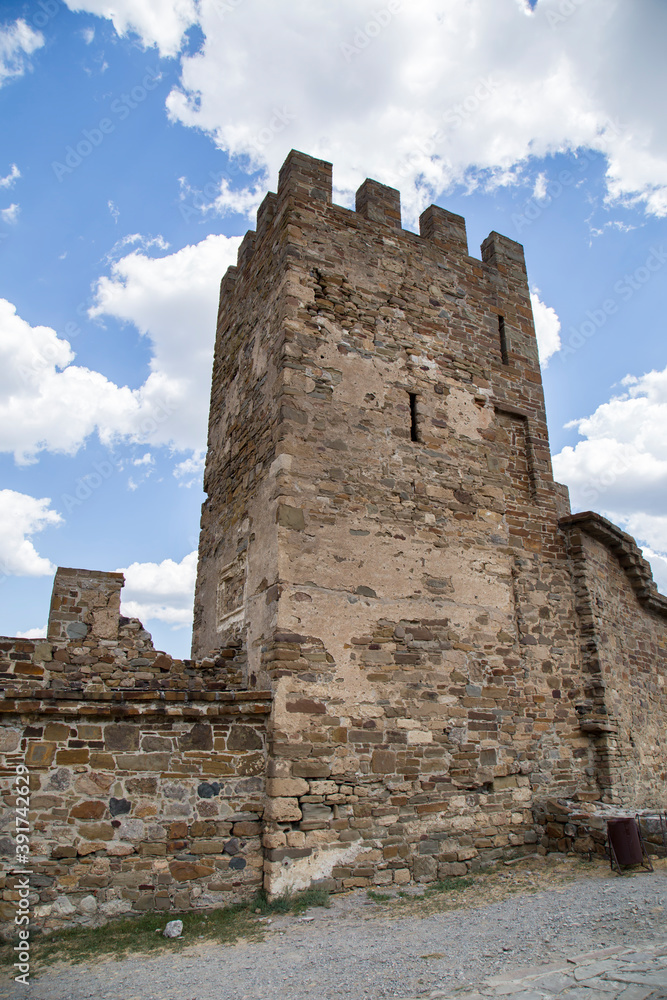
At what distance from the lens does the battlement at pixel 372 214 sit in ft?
26.3

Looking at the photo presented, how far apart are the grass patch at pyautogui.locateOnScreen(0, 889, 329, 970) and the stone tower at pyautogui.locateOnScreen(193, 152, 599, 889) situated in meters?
0.22

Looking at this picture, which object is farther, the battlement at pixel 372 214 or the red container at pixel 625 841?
the battlement at pixel 372 214

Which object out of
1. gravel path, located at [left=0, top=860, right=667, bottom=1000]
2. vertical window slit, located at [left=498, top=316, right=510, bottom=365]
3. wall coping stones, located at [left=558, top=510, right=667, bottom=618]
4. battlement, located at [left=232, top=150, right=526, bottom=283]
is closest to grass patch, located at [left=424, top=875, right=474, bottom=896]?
gravel path, located at [left=0, top=860, right=667, bottom=1000]

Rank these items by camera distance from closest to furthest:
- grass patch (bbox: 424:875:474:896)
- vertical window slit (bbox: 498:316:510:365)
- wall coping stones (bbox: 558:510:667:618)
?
grass patch (bbox: 424:875:474:896)
wall coping stones (bbox: 558:510:667:618)
vertical window slit (bbox: 498:316:510:365)

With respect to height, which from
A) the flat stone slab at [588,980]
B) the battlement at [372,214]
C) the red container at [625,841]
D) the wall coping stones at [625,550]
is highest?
the battlement at [372,214]

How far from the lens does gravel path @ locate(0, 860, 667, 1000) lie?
391 centimetres

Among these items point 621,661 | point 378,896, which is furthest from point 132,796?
point 621,661

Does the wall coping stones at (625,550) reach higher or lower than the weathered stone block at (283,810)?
higher

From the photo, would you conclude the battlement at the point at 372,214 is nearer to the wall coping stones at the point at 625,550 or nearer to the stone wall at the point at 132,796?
the wall coping stones at the point at 625,550

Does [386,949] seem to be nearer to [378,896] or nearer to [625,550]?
[378,896]

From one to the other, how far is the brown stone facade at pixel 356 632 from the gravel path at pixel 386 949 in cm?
67

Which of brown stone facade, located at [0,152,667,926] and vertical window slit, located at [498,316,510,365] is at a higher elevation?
vertical window slit, located at [498,316,510,365]

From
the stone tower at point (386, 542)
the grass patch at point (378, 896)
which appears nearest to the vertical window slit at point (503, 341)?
the stone tower at point (386, 542)

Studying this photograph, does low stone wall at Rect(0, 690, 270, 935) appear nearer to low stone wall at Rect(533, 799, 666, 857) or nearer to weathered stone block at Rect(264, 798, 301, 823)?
weathered stone block at Rect(264, 798, 301, 823)
